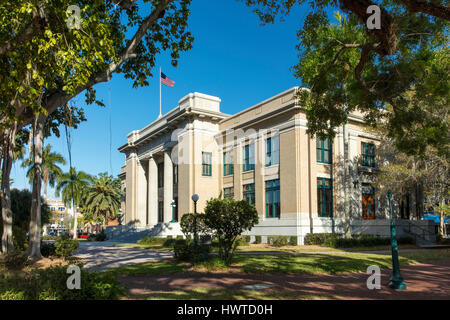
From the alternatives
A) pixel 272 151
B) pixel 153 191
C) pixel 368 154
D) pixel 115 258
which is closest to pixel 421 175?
pixel 368 154

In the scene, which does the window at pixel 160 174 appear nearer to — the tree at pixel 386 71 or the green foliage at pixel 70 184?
the green foliage at pixel 70 184

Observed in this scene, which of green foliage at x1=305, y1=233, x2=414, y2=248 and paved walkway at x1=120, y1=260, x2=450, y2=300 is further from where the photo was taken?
green foliage at x1=305, y1=233, x2=414, y2=248

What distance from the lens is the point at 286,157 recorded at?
28969mm

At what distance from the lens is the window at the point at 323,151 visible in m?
29.8

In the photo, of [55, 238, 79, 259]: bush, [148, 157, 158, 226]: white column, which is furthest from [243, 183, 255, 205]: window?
[55, 238, 79, 259]: bush

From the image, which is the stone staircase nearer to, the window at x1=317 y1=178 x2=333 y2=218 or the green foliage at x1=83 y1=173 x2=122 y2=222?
the green foliage at x1=83 y1=173 x2=122 y2=222

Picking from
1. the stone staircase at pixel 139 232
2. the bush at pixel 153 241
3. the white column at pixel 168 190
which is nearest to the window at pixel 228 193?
the stone staircase at pixel 139 232

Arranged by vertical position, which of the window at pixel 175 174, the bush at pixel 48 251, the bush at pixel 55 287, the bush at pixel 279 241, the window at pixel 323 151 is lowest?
the bush at pixel 279 241

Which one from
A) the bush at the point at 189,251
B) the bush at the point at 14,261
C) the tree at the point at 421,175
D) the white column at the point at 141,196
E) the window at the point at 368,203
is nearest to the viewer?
the bush at the point at 14,261

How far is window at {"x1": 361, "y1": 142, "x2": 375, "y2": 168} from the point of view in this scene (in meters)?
32.8

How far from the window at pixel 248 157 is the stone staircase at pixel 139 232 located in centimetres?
868

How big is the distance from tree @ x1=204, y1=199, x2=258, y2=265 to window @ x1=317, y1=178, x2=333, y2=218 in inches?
613

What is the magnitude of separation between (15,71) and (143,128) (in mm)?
39214

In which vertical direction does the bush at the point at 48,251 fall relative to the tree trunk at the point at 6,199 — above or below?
below
